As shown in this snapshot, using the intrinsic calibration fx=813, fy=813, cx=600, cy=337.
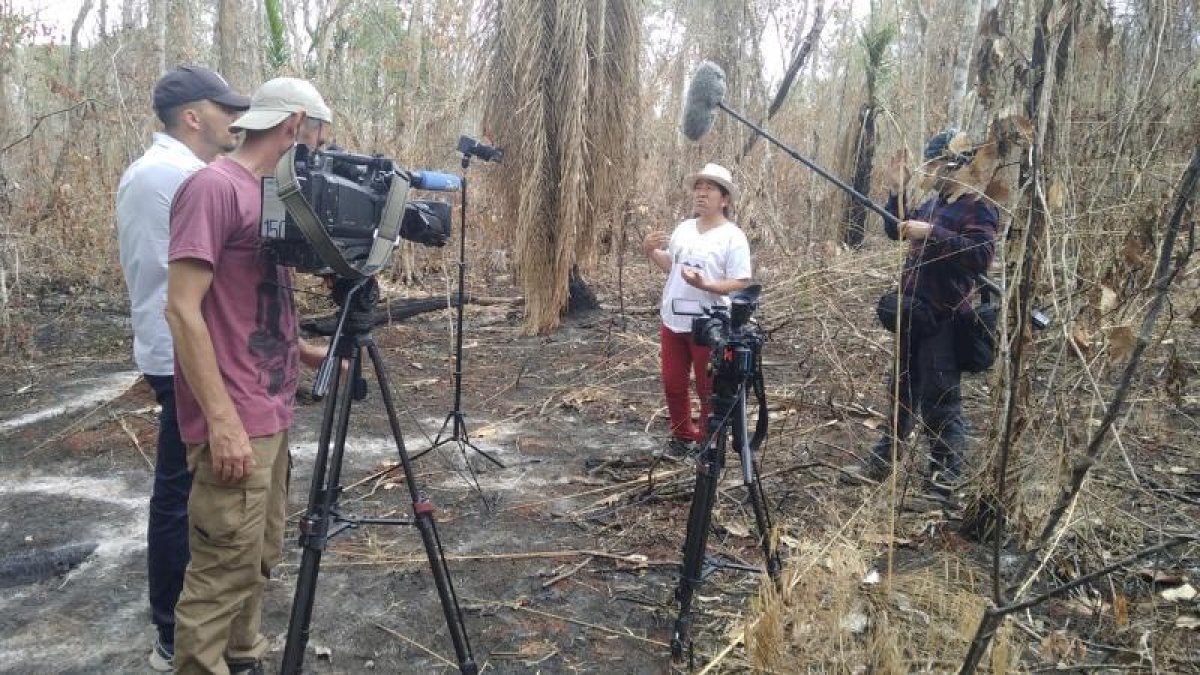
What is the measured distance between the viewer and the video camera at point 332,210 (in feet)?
6.79

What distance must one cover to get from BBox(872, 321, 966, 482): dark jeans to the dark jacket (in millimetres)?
166

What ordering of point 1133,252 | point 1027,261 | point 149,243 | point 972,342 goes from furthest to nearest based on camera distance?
1. point 972,342
2. point 149,243
3. point 1133,252
4. point 1027,261

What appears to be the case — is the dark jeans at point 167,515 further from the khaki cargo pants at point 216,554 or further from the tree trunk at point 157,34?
the tree trunk at point 157,34

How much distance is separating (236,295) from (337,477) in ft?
1.88

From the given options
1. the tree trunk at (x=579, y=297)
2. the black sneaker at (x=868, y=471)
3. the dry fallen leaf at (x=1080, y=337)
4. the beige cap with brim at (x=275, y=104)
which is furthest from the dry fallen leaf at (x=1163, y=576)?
the tree trunk at (x=579, y=297)

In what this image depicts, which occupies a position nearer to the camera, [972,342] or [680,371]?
[972,342]

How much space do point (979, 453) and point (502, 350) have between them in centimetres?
464

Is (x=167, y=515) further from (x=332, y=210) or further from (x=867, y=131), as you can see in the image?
(x=867, y=131)

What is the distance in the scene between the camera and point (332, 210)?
7.09 ft

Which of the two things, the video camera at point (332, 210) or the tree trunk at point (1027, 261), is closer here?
the tree trunk at point (1027, 261)

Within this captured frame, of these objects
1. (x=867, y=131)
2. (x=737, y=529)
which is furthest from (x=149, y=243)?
(x=867, y=131)

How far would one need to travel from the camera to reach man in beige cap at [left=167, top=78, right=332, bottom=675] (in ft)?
6.82

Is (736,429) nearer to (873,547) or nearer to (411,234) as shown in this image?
(873,547)

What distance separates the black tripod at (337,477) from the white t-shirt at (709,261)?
2.25 m
